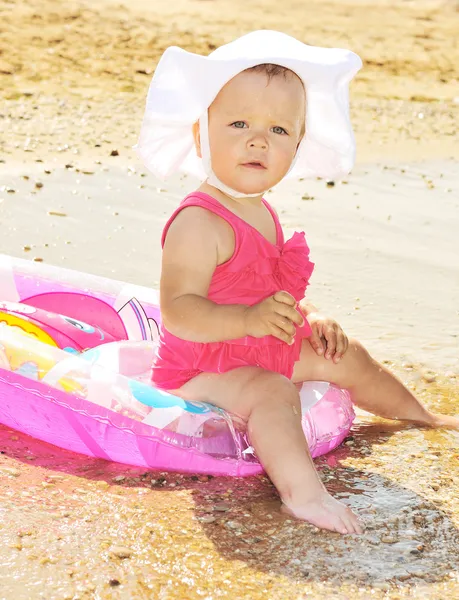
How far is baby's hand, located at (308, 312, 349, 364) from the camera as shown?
2957 mm

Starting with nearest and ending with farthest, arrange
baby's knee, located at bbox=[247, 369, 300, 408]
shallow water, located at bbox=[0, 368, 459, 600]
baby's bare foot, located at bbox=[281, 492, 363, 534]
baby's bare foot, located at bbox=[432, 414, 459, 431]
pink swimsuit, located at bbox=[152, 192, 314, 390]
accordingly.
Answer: shallow water, located at bbox=[0, 368, 459, 600]
baby's bare foot, located at bbox=[281, 492, 363, 534]
baby's knee, located at bbox=[247, 369, 300, 408]
pink swimsuit, located at bbox=[152, 192, 314, 390]
baby's bare foot, located at bbox=[432, 414, 459, 431]

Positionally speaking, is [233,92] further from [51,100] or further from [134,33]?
[134,33]

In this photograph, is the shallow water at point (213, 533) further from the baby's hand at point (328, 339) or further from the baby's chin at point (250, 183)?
the baby's chin at point (250, 183)

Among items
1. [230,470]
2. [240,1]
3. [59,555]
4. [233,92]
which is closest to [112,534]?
[59,555]

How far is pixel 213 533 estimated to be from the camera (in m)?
2.37

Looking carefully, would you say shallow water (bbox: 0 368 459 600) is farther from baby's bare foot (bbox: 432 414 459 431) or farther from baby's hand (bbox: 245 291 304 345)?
baby's hand (bbox: 245 291 304 345)

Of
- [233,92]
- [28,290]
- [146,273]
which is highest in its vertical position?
[233,92]

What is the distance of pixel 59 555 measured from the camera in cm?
225

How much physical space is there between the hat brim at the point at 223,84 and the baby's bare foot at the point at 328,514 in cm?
103

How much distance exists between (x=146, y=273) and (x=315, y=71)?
2081 mm

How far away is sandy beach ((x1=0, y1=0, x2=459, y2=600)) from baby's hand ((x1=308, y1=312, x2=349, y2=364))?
0.96ft

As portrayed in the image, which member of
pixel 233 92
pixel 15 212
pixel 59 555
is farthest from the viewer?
pixel 15 212

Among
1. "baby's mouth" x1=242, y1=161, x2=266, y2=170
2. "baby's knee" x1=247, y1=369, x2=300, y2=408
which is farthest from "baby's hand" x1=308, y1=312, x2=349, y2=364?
"baby's mouth" x1=242, y1=161, x2=266, y2=170

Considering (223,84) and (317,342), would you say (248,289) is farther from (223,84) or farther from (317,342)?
(223,84)
